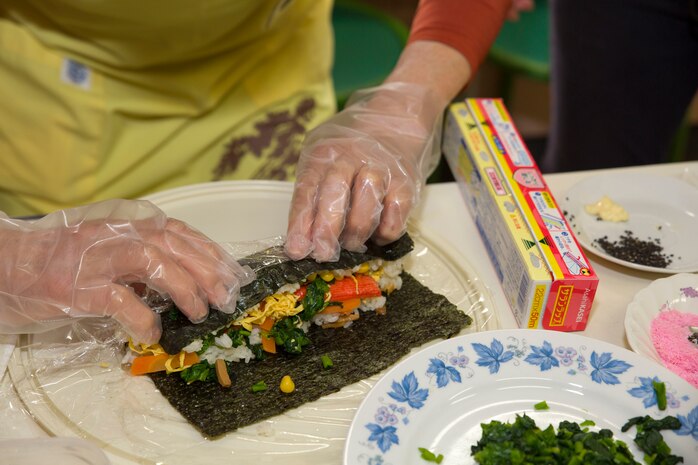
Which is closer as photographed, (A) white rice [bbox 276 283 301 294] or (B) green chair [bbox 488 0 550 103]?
(A) white rice [bbox 276 283 301 294]

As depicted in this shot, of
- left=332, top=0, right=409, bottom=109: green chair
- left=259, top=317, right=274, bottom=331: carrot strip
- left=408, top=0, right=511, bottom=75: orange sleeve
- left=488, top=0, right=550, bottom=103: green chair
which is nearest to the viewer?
left=259, top=317, right=274, bottom=331: carrot strip

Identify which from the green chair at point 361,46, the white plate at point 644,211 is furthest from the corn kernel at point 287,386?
the green chair at point 361,46

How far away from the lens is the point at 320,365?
1.13 metres

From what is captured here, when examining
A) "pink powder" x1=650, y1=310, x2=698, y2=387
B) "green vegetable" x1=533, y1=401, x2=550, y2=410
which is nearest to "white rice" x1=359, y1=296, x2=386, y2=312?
"green vegetable" x1=533, y1=401, x2=550, y2=410

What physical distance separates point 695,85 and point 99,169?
1.61 meters

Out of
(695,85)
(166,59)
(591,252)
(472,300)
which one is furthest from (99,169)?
(695,85)

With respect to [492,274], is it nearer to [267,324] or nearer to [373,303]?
[373,303]

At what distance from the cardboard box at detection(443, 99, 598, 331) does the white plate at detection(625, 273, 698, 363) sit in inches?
2.9

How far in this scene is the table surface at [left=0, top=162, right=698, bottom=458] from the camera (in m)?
1.02

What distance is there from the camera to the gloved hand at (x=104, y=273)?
3.43ft

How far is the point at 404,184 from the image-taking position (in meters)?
1.25

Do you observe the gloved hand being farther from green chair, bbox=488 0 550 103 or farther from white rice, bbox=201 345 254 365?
green chair, bbox=488 0 550 103

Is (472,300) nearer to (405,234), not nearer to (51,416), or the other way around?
(405,234)

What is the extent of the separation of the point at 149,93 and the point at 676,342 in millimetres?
1075
